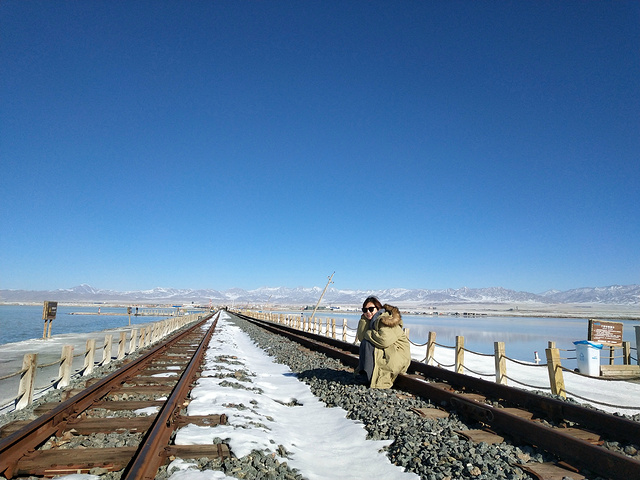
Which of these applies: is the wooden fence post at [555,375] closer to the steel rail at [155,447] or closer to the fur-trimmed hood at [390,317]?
the fur-trimmed hood at [390,317]

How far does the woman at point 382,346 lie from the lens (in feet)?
21.7

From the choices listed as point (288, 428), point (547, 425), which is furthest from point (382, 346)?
point (547, 425)

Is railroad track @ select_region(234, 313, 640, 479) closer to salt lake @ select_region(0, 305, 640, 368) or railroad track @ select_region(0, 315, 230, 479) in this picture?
railroad track @ select_region(0, 315, 230, 479)

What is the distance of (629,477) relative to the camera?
10.3ft

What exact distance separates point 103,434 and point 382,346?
13.3 ft

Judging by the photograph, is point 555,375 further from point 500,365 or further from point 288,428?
point 288,428

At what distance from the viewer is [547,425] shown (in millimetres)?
4965

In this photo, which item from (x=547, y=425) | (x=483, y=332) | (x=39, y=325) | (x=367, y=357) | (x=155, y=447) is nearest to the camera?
(x=155, y=447)

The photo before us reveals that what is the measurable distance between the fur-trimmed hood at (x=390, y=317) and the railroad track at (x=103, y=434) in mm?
2845

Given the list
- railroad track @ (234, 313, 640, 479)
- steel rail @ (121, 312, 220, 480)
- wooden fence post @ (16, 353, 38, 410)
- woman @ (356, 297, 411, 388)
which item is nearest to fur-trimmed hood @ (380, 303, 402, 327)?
woman @ (356, 297, 411, 388)

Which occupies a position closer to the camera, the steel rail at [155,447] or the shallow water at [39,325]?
the steel rail at [155,447]

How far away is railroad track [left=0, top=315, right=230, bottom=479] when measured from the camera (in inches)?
135

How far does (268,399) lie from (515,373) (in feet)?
27.1

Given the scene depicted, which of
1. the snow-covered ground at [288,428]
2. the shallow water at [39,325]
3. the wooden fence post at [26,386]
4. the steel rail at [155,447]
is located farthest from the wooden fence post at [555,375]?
the shallow water at [39,325]
